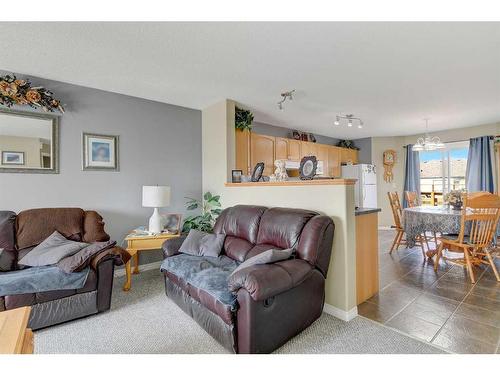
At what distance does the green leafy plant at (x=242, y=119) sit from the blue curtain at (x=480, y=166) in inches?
192

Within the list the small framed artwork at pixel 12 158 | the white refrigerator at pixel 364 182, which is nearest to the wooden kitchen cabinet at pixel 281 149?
the white refrigerator at pixel 364 182

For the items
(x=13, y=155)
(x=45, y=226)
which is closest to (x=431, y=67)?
(x=45, y=226)

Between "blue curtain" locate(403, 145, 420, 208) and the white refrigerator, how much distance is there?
833 mm

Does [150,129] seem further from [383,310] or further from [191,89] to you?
[383,310]

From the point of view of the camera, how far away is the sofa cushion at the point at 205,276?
175 cm

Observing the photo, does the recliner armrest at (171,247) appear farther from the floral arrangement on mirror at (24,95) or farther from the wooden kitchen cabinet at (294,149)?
the wooden kitchen cabinet at (294,149)

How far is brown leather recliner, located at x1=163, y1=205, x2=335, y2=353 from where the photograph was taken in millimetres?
1603

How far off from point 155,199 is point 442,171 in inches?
254

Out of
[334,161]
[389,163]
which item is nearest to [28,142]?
[334,161]

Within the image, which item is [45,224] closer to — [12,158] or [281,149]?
[12,158]

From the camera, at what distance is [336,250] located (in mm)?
2248

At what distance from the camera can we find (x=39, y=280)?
2014 millimetres

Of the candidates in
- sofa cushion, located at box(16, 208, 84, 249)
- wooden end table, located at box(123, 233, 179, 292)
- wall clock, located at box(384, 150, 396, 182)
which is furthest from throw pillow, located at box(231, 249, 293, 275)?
wall clock, located at box(384, 150, 396, 182)
